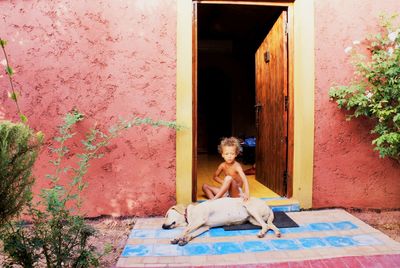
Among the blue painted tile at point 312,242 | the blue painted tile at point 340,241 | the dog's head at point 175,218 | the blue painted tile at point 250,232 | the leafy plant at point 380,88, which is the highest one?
the leafy plant at point 380,88

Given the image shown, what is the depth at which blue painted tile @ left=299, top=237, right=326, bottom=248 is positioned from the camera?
3145mm

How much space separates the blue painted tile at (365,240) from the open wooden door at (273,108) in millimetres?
1262

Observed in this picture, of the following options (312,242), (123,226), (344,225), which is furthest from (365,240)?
(123,226)

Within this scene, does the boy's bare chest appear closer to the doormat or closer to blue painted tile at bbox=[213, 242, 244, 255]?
the doormat

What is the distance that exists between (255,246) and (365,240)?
118 cm

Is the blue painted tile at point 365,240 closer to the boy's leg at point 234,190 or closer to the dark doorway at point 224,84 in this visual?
the boy's leg at point 234,190

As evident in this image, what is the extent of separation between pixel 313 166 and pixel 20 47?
4027mm

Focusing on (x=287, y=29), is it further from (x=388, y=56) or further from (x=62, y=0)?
(x=62, y=0)

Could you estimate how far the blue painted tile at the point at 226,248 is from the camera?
302 centimetres

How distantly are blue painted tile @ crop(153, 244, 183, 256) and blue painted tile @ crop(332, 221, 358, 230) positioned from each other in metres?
1.85

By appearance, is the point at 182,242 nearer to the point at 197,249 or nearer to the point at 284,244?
the point at 197,249

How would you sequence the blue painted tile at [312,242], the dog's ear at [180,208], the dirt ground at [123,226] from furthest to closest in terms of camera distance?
the dog's ear at [180,208] → the dirt ground at [123,226] → the blue painted tile at [312,242]

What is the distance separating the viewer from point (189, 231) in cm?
337

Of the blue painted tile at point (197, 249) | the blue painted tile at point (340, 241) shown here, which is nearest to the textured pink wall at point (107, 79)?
the blue painted tile at point (197, 249)
